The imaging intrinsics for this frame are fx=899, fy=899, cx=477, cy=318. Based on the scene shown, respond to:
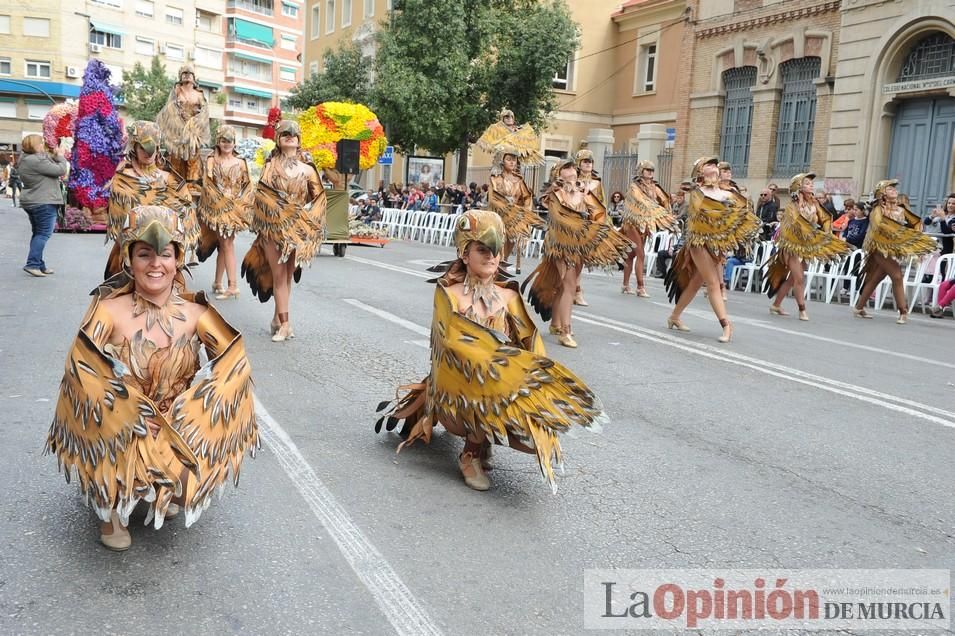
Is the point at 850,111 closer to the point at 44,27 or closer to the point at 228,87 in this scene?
the point at 44,27

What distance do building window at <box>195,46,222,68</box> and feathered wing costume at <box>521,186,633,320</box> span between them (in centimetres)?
7428

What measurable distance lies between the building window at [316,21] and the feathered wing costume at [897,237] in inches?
1798

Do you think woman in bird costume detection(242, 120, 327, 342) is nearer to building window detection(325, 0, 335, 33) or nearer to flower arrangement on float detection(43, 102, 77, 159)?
flower arrangement on float detection(43, 102, 77, 159)

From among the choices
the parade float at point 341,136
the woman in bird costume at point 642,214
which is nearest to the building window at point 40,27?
the parade float at point 341,136

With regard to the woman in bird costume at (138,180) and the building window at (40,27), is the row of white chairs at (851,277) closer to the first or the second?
the woman in bird costume at (138,180)

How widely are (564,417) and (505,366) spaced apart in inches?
14.3

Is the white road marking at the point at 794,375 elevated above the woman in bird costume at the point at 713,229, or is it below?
below

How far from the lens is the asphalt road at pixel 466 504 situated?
330 cm

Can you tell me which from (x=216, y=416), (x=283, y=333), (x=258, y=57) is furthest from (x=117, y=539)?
(x=258, y=57)

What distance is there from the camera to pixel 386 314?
10172mm

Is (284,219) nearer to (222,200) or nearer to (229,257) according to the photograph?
(222,200)

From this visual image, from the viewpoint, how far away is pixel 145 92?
61.5 m

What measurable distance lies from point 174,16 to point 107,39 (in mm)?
7145

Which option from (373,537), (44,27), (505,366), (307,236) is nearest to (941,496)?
(505,366)
